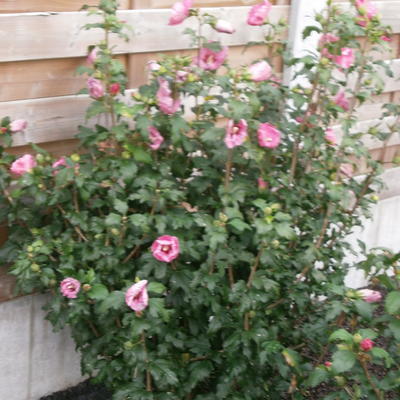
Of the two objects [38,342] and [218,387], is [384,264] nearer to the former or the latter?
[218,387]

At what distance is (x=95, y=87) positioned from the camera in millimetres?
2781

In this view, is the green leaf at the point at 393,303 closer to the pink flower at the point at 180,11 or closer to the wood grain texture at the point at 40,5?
the pink flower at the point at 180,11

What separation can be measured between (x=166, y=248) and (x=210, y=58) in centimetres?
76

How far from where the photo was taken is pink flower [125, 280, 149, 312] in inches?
95.4

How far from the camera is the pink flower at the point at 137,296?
95.4 inches

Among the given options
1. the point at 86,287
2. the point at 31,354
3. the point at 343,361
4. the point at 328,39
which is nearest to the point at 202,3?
the point at 328,39

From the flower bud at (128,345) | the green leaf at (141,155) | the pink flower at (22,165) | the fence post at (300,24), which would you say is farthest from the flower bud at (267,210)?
the fence post at (300,24)

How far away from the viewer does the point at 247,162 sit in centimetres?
288

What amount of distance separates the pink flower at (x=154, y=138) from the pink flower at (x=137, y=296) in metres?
0.55

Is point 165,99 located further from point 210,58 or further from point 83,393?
point 83,393

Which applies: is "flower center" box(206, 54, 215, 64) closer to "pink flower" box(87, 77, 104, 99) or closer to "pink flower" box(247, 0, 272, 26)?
"pink flower" box(247, 0, 272, 26)

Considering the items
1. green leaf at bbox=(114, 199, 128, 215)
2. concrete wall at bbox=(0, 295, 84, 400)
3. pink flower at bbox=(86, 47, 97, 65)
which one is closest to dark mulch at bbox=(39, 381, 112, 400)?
concrete wall at bbox=(0, 295, 84, 400)

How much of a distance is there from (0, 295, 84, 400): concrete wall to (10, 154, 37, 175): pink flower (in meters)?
0.61

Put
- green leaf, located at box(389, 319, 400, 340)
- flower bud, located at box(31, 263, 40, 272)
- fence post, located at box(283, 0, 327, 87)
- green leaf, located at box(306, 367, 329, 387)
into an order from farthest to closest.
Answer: fence post, located at box(283, 0, 327, 87)
flower bud, located at box(31, 263, 40, 272)
green leaf, located at box(306, 367, 329, 387)
green leaf, located at box(389, 319, 400, 340)
